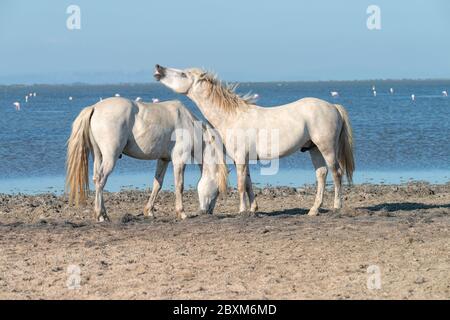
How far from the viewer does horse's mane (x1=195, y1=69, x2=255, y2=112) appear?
10781 millimetres

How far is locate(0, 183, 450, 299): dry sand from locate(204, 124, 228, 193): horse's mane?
489 millimetres

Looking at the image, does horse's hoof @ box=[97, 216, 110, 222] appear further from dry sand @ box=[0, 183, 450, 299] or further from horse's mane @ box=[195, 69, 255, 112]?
horse's mane @ box=[195, 69, 255, 112]

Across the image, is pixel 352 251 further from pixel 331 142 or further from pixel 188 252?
pixel 331 142

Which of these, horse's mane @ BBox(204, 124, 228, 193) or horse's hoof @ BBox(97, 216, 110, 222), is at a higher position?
horse's mane @ BBox(204, 124, 228, 193)

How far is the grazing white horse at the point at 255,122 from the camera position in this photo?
10.6 m

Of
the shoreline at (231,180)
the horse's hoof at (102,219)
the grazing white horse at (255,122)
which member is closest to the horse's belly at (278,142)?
the grazing white horse at (255,122)

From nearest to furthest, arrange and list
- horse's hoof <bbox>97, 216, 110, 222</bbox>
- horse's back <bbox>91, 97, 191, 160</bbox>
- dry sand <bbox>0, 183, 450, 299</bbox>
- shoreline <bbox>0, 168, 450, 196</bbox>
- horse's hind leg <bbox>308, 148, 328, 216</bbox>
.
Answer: dry sand <bbox>0, 183, 450, 299</bbox>
horse's back <bbox>91, 97, 191, 160</bbox>
horse's hoof <bbox>97, 216, 110, 222</bbox>
horse's hind leg <bbox>308, 148, 328, 216</bbox>
shoreline <bbox>0, 168, 450, 196</bbox>

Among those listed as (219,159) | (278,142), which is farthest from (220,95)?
(278,142)

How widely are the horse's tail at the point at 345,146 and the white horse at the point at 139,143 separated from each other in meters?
1.59

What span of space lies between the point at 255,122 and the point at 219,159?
0.64 m

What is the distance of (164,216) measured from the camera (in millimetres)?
11523

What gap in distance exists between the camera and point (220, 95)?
35.5 ft

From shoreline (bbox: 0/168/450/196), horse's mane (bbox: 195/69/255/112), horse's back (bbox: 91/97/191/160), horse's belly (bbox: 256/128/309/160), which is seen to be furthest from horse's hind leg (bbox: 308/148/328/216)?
shoreline (bbox: 0/168/450/196)

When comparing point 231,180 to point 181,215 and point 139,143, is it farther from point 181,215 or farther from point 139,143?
point 139,143
